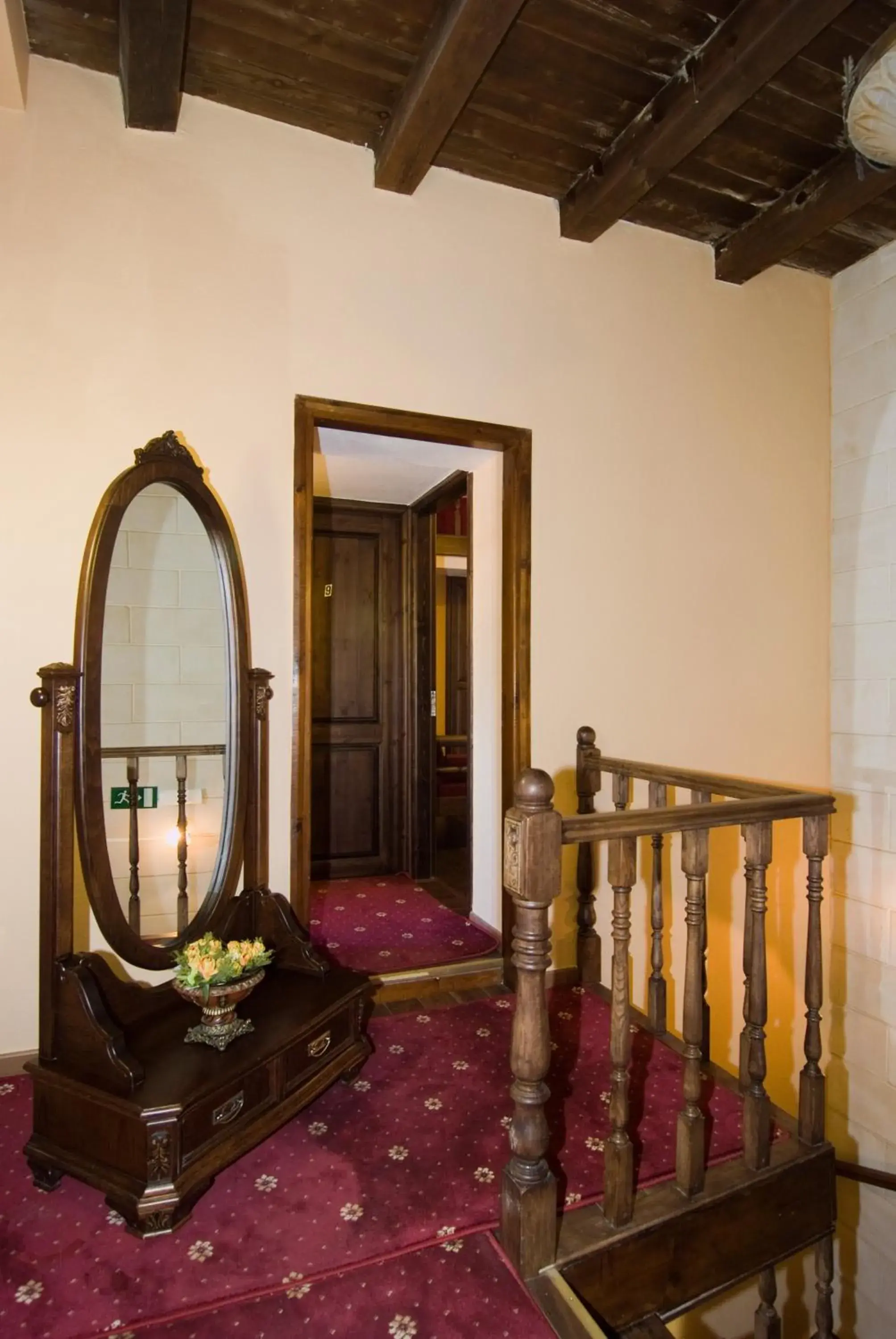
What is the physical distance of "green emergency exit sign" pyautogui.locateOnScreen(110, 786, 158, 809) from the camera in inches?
79.7

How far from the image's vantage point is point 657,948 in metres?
2.45

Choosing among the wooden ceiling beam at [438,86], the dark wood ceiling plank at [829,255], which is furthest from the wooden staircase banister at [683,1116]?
the dark wood ceiling plank at [829,255]

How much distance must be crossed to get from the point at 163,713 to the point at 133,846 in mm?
373

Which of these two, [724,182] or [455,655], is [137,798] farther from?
[455,655]

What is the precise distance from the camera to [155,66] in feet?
7.06

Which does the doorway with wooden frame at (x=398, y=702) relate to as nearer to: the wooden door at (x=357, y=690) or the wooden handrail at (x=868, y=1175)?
the wooden door at (x=357, y=690)

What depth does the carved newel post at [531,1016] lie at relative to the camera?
59.5 inches

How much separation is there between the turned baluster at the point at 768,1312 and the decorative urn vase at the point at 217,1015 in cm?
147

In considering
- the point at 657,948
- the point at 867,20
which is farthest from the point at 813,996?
the point at 867,20

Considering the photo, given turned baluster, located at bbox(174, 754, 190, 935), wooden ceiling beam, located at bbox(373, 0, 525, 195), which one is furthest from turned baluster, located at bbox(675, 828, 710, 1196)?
wooden ceiling beam, located at bbox(373, 0, 525, 195)

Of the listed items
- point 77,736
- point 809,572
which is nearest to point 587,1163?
point 77,736

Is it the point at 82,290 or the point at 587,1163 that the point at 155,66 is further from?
the point at 587,1163

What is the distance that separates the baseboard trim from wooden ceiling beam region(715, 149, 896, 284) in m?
3.93

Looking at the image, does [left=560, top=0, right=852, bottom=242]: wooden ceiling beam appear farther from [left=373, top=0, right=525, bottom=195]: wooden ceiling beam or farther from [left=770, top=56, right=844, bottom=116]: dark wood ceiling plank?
[left=373, top=0, right=525, bottom=195]: wooden ceiling beam
